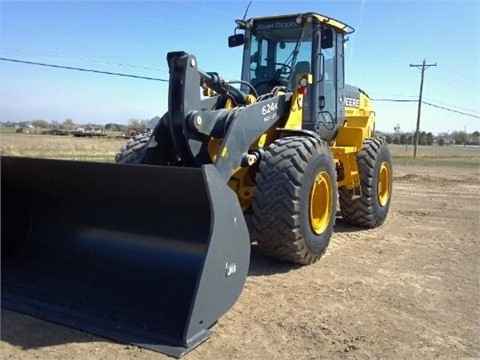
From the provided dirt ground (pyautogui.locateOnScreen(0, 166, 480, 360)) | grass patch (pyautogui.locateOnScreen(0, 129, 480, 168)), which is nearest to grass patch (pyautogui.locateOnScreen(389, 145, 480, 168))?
grass patch (pyautogui.locateOnScreen(0, 129, 480, 168))

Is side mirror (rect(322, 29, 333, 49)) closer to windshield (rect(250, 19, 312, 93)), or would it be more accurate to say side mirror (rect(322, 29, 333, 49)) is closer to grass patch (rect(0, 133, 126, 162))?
windshield (rect(250, 19, 312, 93))

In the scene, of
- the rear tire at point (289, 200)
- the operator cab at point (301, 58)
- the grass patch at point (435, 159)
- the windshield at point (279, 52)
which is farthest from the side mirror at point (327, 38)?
the grass patch at point (435, 159)

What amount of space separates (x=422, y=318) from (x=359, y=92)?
525 cm

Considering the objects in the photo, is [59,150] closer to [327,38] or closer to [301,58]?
[301,58]

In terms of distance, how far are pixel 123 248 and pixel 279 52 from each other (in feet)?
12.0

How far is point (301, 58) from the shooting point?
6.29 m

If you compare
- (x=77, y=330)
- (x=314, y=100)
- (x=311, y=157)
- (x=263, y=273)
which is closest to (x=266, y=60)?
(x=314, y=100)

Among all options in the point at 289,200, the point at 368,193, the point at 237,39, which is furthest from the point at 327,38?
the point at 289,200

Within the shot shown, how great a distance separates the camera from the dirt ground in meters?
3.26

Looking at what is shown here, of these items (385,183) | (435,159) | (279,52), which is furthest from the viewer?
(435,159)

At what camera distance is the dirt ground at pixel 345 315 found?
326 cm

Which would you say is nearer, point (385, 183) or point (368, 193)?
point (368, 193)

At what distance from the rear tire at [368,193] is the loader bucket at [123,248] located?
3.87 metres

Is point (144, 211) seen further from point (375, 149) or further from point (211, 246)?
point (375, 149)
